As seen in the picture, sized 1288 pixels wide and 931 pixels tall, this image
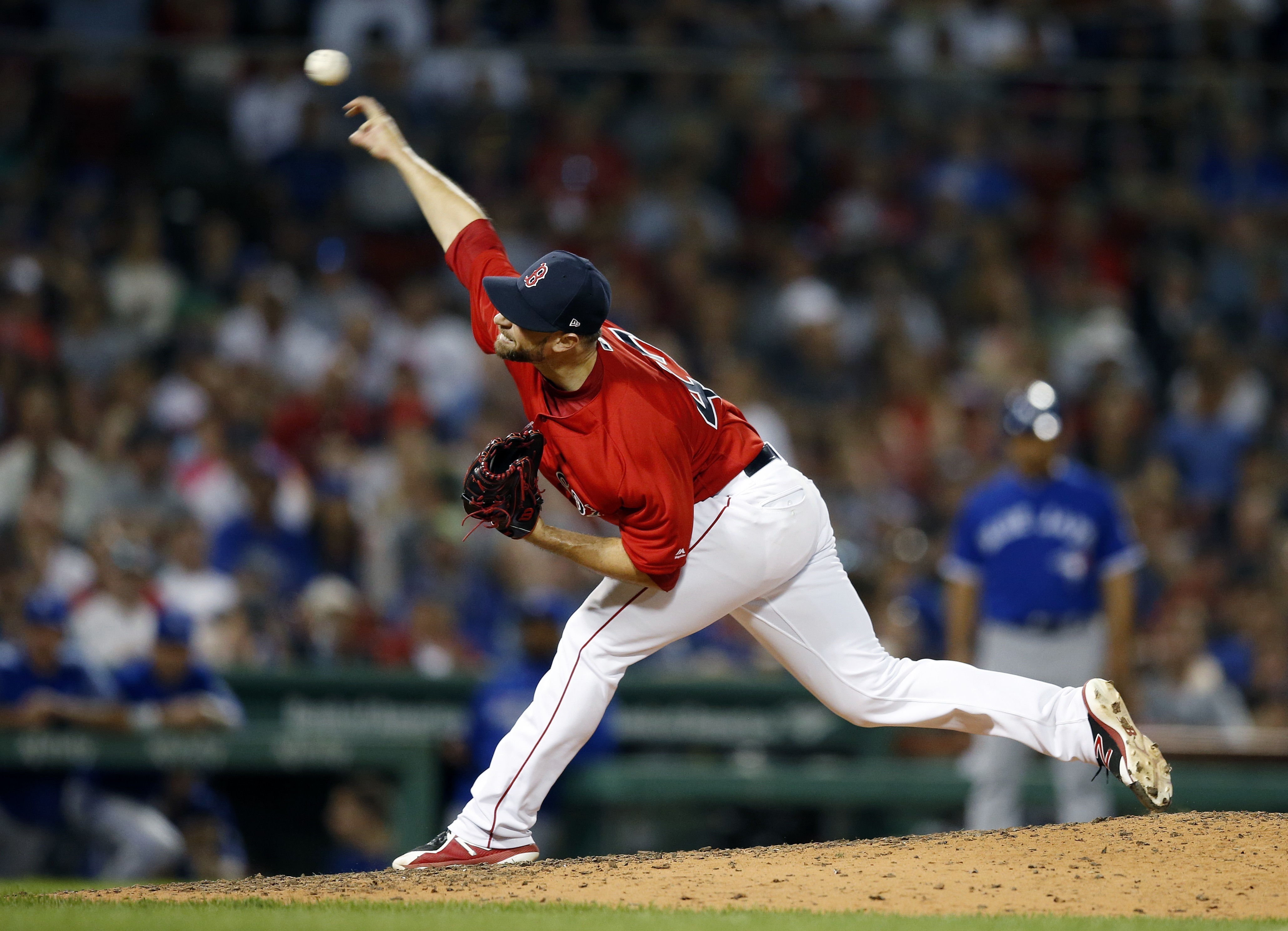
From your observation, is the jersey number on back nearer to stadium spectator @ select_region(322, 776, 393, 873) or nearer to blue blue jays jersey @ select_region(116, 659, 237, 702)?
stadium spectator @ select_region(322, 776, 393, 873)

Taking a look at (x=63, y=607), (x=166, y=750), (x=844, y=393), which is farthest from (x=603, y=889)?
(x=844, y=393)

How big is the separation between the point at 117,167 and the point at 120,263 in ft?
2.22

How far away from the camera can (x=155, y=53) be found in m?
9.65

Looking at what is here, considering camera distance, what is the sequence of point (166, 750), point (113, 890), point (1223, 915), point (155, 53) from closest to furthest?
point (1223, 915)
point (113, 890)
point (166, 750)
point (155, 53)

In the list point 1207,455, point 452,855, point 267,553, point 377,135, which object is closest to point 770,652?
point 452,855

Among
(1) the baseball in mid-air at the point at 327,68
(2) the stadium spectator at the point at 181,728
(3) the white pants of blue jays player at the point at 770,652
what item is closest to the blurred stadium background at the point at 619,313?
(2) the stadium spectator at the point at 181,728

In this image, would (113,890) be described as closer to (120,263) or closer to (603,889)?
(603,889)

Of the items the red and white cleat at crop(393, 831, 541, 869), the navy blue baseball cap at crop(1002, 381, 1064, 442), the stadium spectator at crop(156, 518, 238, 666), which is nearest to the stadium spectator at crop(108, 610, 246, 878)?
the stadium spectator at crop(156, 518, 238, 666)

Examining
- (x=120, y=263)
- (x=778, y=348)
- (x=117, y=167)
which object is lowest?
(x=778, y=348)

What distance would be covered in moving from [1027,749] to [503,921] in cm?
355

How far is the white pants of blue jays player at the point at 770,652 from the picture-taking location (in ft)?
13.5

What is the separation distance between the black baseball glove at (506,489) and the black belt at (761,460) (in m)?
0.60

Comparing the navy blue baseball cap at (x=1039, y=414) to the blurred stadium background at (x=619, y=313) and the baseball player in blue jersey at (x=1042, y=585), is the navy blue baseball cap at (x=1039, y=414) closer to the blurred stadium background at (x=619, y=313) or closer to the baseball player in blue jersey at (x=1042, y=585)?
the baseball player in blue jersey at (x=1042, y=585)

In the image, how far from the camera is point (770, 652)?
4.33 m
